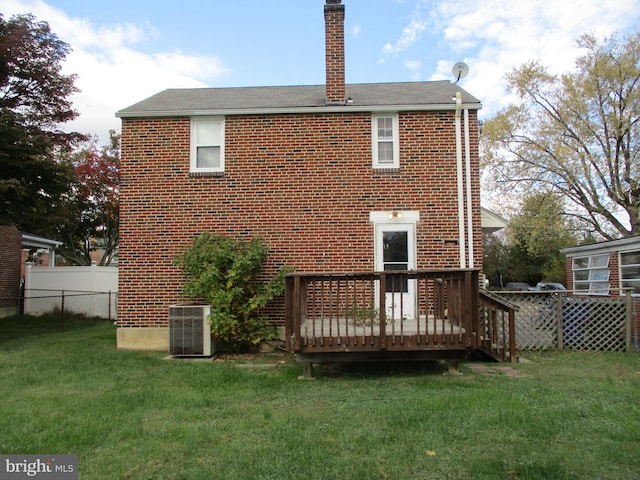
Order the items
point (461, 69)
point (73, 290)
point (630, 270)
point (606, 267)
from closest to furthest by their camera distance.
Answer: point (461, 69) → point (630, 270) → point (606, 267) → point (73, 290)

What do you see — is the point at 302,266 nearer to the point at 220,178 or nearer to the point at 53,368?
the point at 220,178

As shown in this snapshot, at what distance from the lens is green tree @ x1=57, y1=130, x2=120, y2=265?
80.3ft

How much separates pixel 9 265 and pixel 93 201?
945 centimetres

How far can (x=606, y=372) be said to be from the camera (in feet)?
23.7

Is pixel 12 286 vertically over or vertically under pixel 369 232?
under

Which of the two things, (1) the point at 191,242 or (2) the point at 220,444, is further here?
(1) the point at 191,242

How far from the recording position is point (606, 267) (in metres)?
13.4

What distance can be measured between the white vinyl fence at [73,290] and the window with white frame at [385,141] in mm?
11694

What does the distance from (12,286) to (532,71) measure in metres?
28.3

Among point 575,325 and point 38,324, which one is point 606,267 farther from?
point 38,324

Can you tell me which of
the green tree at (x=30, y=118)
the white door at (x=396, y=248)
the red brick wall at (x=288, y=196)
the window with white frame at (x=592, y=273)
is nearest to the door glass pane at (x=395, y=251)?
the white door at (x=396, y=248)

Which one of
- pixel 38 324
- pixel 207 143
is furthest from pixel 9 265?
pixel 207 143

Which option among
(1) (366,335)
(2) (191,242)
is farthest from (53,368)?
(1) (366,335)

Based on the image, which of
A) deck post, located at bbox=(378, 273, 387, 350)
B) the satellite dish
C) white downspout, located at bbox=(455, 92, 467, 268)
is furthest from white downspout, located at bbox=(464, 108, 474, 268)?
deck post, located at bbox=(378, 273, 387, 350)
